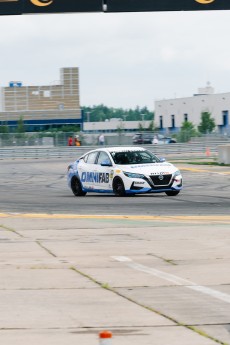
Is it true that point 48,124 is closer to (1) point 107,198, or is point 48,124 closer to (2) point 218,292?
(1) point 107,198

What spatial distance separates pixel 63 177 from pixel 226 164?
35.8ft

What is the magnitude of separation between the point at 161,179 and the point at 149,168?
451 mm

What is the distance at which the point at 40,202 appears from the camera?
1028 inches

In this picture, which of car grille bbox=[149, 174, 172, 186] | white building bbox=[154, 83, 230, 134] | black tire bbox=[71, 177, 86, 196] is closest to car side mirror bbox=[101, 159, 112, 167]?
black tire bbox=[71, 177, 86, 196]

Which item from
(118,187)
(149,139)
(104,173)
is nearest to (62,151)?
(149,139)

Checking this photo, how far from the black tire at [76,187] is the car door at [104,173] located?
942mm

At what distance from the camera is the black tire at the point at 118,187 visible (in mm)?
27039

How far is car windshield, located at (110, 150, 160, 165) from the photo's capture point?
27.8 metres

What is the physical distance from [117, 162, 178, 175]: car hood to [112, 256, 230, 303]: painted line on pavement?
42.9 ft

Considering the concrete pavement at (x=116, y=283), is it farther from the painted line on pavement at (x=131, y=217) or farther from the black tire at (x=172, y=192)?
the black tire at (x=172, y=192)

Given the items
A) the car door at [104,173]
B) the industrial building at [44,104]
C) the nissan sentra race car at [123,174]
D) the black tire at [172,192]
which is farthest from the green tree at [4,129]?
the black tire at [172,192]

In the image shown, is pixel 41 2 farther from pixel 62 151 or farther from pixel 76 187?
pixel 62 151

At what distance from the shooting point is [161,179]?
26.7 meters

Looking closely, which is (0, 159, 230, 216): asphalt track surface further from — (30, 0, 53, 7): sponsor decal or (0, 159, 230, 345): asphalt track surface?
(30, 0, 53, 7): sponsor decal
